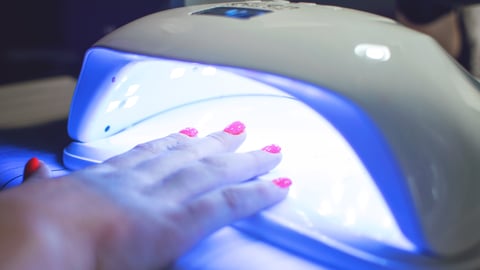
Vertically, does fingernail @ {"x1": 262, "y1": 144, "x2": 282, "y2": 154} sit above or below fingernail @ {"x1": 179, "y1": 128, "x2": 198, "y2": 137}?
below

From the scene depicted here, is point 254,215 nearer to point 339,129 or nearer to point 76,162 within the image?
point 339,129

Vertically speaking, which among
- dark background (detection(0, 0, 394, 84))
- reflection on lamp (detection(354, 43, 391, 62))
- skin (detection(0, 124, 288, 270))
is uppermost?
reflection on lamp (detection(354, 43, 391, 62))

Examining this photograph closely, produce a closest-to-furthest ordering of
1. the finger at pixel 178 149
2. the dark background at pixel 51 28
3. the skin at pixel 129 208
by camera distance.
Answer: the skin at pixel 129 208 → the finger at pixel 178 149 → the dark background at pixel 51 28

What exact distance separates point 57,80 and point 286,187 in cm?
65

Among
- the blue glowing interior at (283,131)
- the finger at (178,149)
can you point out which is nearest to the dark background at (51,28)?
the blue glowing interior at (283,131)

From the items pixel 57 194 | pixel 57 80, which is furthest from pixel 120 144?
pixel 57 80

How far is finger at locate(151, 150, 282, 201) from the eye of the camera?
38 centimetres

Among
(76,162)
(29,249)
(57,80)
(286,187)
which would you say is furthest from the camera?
(57,80)

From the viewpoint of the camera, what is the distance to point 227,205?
379 millimetres

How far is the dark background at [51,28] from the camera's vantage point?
0.89 meters

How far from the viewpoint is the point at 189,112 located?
0.59 meters

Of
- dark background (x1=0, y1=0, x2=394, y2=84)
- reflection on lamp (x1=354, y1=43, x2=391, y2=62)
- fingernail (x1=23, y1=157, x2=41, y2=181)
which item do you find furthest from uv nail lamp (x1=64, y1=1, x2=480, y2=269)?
dark background (x1=0, y1=0, x2=394, y2=84)

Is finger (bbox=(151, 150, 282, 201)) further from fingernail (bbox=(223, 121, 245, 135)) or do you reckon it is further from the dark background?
the dark background

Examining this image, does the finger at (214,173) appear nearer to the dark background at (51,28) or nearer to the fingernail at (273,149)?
the fingernail at (273,149)
